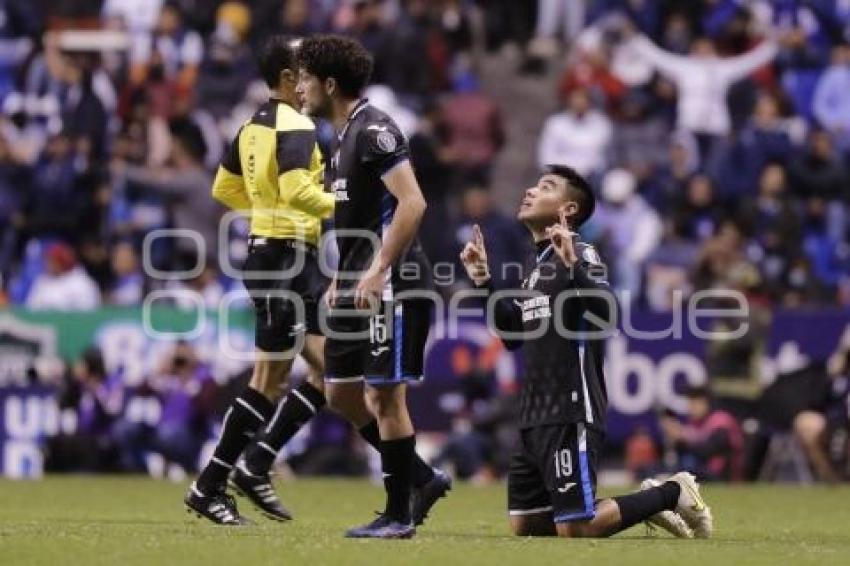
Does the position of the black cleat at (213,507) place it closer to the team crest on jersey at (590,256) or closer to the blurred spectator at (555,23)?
the team crest on jersey at (590,256)

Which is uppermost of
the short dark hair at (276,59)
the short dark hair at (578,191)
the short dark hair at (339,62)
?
the short dark hair at (276,59)

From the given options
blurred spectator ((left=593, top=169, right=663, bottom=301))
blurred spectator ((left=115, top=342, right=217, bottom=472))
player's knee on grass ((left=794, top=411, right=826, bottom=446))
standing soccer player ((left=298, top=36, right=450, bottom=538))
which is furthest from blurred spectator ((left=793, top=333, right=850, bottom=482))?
standing soccer player ((left=298, top=36, right=450, bottom=538))

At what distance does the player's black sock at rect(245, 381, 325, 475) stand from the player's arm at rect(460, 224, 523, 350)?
5.59 feet

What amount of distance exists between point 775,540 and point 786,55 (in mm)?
14070

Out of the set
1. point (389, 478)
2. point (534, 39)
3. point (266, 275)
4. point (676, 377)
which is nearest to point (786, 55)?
point (534, 39)

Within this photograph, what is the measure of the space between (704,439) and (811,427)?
89 cm

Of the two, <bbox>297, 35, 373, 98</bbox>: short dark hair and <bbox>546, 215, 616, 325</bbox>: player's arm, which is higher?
<bbox>297, 35, 373, 98</bbox>: short dark hair

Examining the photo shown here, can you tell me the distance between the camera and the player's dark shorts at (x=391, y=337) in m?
11.0

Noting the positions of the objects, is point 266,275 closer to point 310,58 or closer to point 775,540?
point 310,58

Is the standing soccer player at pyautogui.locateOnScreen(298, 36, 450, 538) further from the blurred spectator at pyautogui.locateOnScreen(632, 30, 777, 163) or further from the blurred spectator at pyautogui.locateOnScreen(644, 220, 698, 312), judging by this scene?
the blurred spectator at pyautogui.locateOnScreen(632, 30, 777, 163)

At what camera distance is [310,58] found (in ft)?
36.3

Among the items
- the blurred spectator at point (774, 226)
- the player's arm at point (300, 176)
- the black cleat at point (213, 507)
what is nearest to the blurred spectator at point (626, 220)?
the blurred spectator at point (774, 226)

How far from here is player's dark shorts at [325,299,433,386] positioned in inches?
432

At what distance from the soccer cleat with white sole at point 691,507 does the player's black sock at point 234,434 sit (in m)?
2.35
